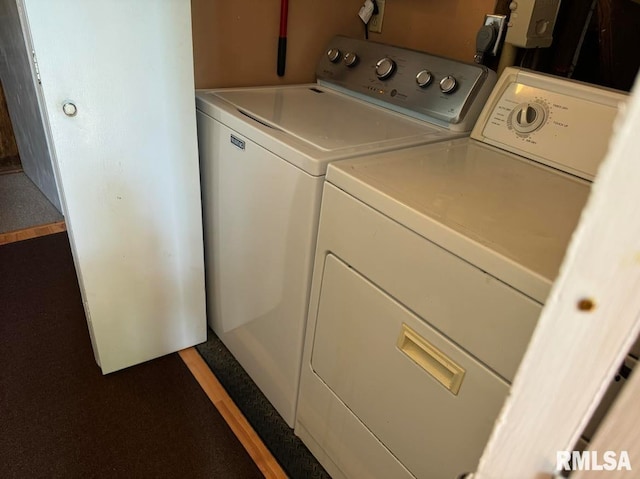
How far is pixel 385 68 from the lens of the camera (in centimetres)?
147

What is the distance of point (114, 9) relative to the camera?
1.11m

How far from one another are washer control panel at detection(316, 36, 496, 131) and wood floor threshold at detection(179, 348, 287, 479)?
1.07 metres

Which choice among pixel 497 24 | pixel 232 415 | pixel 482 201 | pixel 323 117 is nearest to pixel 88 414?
pixel 232 415

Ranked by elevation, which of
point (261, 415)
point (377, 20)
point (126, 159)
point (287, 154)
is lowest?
point (261, 415)

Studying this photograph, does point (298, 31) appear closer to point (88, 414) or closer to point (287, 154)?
point (287, 154)

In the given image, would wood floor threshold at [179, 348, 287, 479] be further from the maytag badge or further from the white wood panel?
the white wood panel

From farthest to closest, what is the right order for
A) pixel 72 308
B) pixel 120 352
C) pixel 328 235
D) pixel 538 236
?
pixel 72 308, pixel 120 352, pixel 328 235, pixel 538 236

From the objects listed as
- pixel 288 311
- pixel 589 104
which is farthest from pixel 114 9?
pixel 589 104

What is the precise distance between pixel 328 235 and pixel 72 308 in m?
1.29

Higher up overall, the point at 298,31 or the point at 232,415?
the point at 298,31

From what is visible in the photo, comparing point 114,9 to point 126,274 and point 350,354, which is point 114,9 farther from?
point 350,354

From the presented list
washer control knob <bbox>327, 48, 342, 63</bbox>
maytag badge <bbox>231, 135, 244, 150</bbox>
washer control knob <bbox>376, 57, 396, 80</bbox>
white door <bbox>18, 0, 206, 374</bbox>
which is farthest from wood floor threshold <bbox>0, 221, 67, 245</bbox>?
washer control knob <bbox>376, 57, 396, 80</bbox>

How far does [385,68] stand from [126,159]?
0.82 meters

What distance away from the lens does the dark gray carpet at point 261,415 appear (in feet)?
4.46
